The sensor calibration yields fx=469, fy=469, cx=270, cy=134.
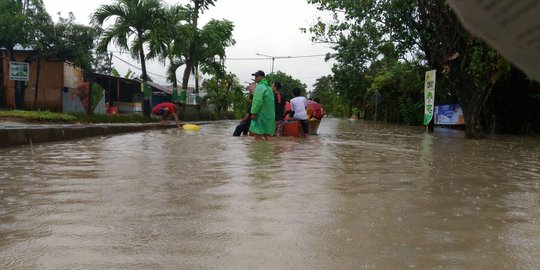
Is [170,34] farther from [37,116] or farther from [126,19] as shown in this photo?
[37,116]

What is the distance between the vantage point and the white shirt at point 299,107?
1145 centimetres

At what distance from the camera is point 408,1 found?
13.5 metres

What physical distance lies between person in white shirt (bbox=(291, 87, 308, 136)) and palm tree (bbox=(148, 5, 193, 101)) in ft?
27.9

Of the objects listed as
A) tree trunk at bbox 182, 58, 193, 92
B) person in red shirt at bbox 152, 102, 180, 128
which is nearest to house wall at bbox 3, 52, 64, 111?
person in red shirt at bbox 152, 102, 180, 128

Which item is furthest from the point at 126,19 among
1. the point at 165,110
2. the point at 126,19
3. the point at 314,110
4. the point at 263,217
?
the point at 263,217

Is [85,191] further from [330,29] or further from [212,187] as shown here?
[330,29]

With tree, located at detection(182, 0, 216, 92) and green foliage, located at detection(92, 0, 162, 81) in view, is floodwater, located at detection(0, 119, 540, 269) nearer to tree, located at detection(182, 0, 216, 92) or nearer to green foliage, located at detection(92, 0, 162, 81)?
green foliage, located at detection(92, 0, 162, 81)

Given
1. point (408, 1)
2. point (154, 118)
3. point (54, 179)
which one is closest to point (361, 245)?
point (54, 179)

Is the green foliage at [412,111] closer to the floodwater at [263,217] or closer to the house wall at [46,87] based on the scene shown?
the house wall at [46,87]

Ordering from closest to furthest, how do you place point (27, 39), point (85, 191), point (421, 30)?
point (85, 191), point (421, 30), point (27, 39)

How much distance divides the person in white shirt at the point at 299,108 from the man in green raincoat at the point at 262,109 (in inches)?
72.3

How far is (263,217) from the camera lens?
304 cm

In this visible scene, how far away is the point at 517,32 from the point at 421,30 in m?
14.6

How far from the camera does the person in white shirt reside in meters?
11.5
